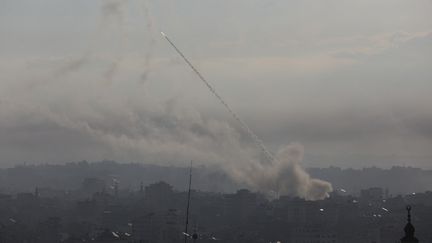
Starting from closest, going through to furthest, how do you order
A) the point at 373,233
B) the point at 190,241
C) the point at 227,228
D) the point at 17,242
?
the point at 190,241
the point at 17,242
the point at 373,233
the point at 227,228

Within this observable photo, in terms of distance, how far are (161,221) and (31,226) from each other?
27.2m

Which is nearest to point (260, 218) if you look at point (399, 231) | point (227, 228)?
point (227, 228)

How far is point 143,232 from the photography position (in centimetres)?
17750

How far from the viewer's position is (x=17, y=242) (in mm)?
158125

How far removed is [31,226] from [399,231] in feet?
220

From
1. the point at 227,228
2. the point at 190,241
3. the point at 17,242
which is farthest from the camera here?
the point at 227,228

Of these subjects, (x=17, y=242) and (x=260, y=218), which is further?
(x=260, y=218)

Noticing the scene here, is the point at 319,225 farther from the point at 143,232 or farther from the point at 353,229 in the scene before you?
the point at 143,232

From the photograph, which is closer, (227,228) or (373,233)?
(373,233)

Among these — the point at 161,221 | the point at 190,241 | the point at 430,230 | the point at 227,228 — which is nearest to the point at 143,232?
the point at 161,221

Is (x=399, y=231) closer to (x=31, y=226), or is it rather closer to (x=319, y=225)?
(x=319, y=225)

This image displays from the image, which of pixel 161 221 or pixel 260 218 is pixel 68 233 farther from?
pixel 260 218

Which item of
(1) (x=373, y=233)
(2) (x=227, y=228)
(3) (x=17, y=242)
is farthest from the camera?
(2) (x=227, y=228)

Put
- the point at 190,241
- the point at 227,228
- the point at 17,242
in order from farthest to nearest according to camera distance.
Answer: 1. the point at 227,228
2. the point at 17,242
3. the point at 190,241
